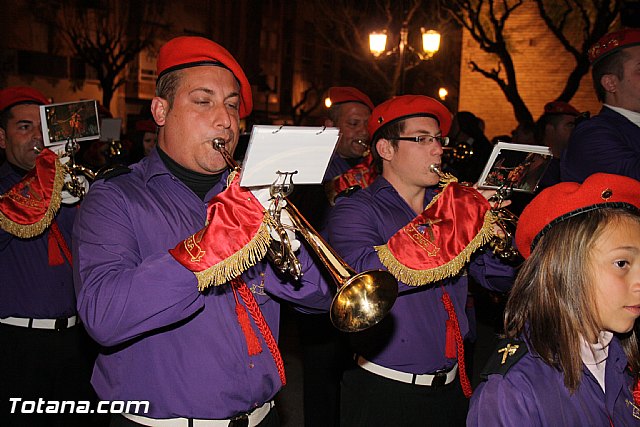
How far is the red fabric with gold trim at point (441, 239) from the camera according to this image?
9.88ft

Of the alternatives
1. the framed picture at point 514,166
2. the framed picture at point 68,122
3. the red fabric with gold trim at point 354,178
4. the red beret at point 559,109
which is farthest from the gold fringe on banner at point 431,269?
the red beret at point 559,109

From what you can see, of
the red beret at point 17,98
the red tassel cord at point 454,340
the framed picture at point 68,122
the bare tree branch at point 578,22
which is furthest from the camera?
the bare tree branch at point 578,22

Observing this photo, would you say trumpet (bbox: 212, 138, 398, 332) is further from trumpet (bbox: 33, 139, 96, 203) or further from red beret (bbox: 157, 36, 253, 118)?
trumpet (bbox: 33, 139, 96, 203)

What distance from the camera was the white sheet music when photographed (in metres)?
2.00

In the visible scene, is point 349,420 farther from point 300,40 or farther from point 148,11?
point 300,40

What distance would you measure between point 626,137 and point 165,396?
2856mm

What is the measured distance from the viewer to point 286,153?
2.11m

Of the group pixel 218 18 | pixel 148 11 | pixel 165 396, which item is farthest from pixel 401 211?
pixel 218 18

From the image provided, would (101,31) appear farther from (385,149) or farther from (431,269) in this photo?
(431,269)

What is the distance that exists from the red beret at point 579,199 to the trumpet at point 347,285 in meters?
0.53

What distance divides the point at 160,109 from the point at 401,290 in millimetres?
1363

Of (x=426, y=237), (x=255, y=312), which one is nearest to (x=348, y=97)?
(x=426, y=237)

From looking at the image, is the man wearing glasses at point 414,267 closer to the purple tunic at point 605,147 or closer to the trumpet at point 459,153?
the purple tunic at point 605,147

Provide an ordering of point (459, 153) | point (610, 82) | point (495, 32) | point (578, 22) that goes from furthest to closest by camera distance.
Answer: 1. point (495, 32)
2. point (578, 22)
3. point (459, 153)
4. point (610, 82)
